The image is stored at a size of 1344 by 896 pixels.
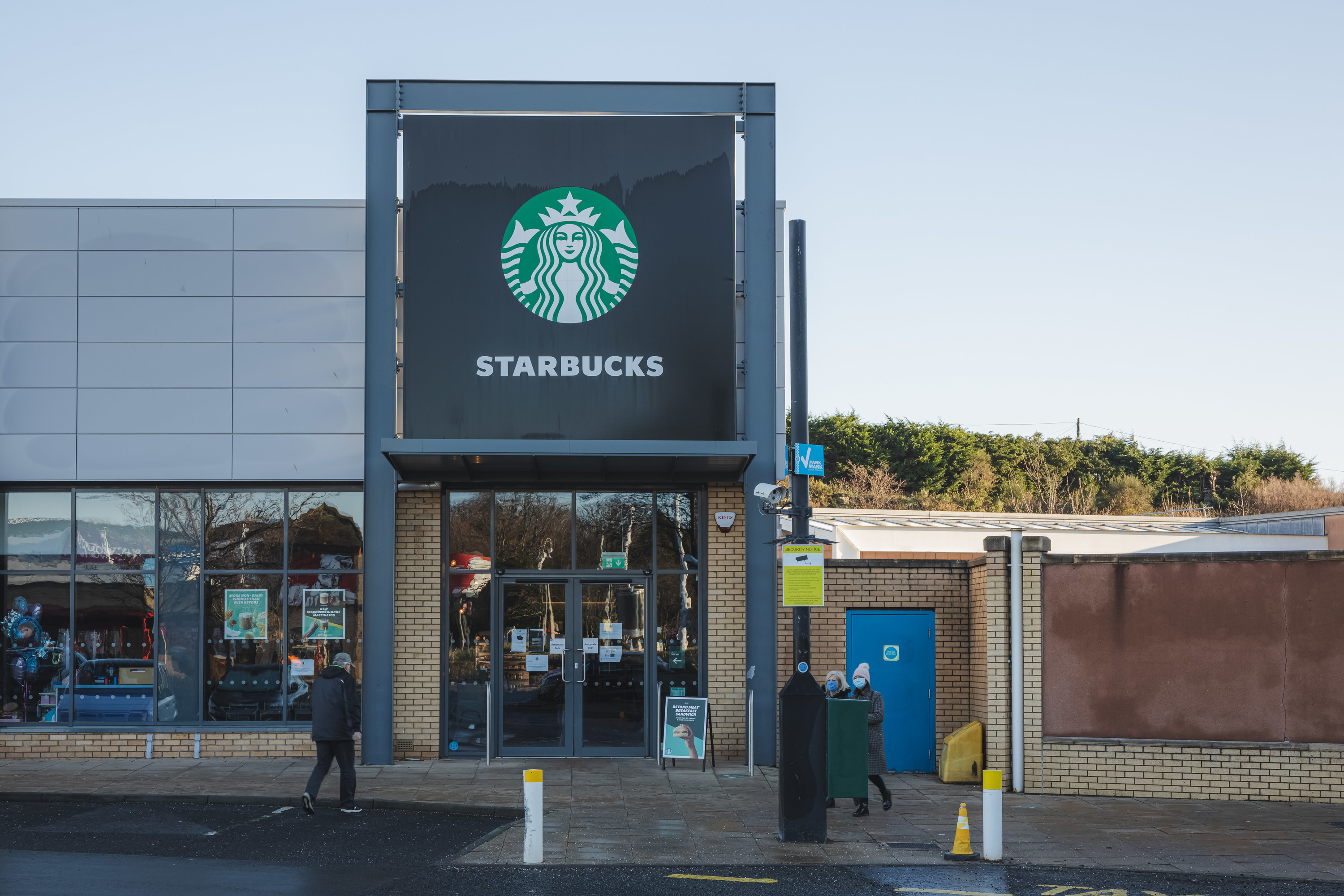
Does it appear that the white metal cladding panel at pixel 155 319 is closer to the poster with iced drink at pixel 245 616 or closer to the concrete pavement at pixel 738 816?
the poster with iced drink at pixel 245 616

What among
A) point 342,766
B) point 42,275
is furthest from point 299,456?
point 342,766

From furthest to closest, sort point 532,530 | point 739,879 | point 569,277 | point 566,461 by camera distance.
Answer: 1. point 532,530
2. point 569,277
3. point 566,461
4. point 739,879

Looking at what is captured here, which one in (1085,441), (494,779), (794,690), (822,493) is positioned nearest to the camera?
(794,690)

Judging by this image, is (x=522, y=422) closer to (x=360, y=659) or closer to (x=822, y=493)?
(x=360, y=659)

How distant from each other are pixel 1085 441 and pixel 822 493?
16329mm

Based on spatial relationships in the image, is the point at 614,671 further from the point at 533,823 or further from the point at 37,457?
the point at 37,457

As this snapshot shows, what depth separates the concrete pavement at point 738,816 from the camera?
1016 centimetres

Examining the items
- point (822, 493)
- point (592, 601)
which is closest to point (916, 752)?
point (592, 601)

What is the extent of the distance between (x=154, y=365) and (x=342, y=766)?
638cm

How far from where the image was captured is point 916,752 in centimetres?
1513

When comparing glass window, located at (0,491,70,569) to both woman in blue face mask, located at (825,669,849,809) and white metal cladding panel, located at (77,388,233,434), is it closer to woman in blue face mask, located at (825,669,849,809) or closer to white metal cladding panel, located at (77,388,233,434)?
white metal cladding panel, located at (77,388,233,434)

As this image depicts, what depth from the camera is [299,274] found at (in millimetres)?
15641

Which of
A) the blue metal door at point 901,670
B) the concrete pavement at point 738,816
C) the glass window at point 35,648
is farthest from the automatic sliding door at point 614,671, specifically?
the glass window at point 35,648

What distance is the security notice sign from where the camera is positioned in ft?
35.7
